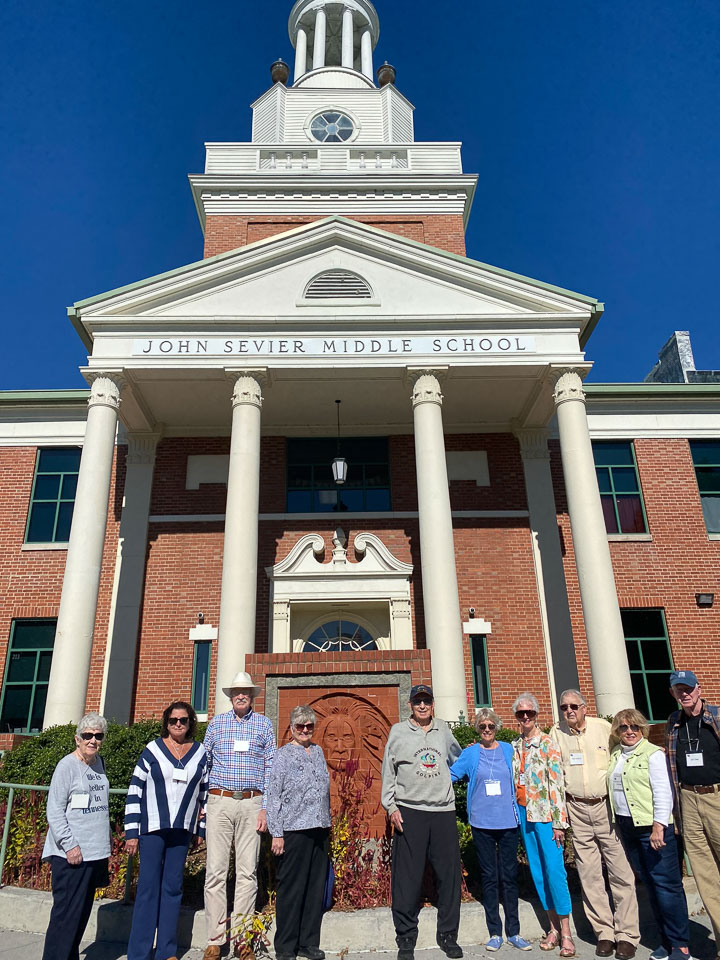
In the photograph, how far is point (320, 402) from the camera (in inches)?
623

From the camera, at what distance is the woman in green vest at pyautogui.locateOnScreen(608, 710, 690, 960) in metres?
5.32

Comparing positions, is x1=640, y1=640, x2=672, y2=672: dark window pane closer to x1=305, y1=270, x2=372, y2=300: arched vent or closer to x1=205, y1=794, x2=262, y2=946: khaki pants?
x1=305, y1=270, x2=372, y2=300: arched vent

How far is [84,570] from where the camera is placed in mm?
12000

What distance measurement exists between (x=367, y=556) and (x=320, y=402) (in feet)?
11.5

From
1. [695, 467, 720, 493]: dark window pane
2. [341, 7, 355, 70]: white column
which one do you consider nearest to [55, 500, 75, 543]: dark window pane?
[695, 467, 720, 493]: dark window pane

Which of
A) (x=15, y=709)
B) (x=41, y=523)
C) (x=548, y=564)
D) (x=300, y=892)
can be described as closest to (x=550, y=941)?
(x=300, y=892)

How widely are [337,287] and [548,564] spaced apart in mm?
7424

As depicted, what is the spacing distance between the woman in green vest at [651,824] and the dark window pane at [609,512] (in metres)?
11.2

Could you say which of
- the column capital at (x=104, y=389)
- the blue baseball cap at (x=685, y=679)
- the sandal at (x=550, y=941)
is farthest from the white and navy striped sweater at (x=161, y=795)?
the column capital at (x=104, y=389)

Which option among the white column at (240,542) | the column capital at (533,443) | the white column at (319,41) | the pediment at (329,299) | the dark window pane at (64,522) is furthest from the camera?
the white column at (319,41)

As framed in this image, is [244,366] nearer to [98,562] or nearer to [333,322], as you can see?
[333,322]

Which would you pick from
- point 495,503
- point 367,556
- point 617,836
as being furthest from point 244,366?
point 617,836

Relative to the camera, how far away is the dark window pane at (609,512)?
53.8 feet

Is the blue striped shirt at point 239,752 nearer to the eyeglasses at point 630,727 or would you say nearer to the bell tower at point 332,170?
the eyeglasses at point 630,727
